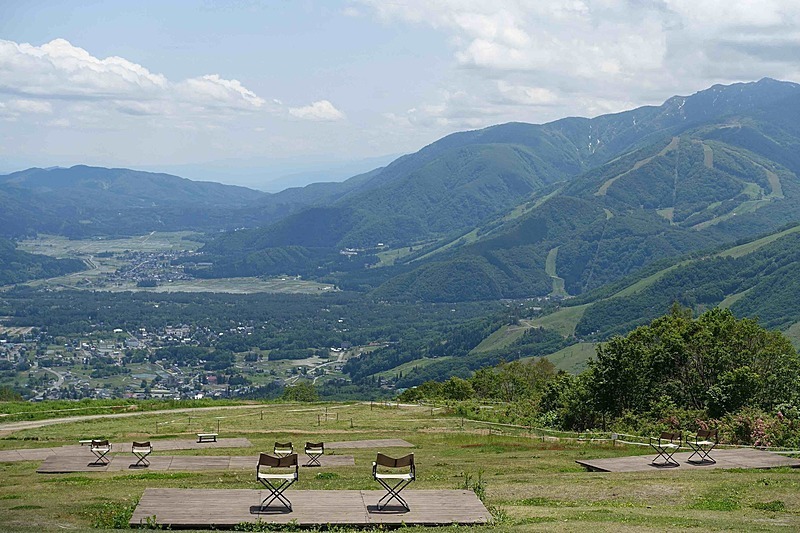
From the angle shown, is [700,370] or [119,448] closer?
[119,448]

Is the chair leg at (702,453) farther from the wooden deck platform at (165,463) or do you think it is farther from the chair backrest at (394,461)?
the chair backrest at (394,461)

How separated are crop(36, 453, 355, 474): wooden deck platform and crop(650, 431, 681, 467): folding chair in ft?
38.1

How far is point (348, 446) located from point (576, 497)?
16771mm

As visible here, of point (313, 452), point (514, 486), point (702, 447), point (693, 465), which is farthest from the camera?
point (313, 452)

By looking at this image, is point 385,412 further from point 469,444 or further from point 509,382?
point 509,382

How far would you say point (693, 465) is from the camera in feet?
104

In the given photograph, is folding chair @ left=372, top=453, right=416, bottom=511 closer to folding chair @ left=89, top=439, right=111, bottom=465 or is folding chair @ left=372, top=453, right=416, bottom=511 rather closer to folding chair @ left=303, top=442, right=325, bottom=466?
folding chair @ left=303, top=442, right=325, bottom=466

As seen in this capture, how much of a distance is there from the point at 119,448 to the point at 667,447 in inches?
921

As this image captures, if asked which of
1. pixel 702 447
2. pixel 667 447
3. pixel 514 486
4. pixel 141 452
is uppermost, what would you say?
pixel 702 447

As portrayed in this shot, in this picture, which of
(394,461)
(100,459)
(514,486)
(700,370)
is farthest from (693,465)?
(700,370)

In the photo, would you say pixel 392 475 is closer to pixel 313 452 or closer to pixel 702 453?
pixel 313 452

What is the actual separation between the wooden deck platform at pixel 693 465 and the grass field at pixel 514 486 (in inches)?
30.7

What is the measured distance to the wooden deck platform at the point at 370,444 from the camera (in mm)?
40750

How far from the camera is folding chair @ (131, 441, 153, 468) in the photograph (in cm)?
3284
